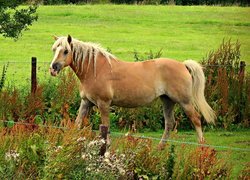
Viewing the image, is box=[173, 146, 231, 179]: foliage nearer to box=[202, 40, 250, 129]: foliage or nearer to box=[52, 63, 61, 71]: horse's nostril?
box=[52, 63, 61, 71]: horse's nostril

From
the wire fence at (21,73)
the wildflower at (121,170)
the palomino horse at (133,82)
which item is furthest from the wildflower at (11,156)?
the wire fence at (21,73)

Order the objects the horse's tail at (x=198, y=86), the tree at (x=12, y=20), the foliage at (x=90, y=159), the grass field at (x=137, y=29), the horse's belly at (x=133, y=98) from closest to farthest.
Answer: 1. the foliage at (x=90, y=159)
2. the horse's belly at (x=133, y=98)
3. the horse's tail at (x=198, y=86)
4. the tree at (x=12, y=20)
5. the grass field at (x=137, y=29)

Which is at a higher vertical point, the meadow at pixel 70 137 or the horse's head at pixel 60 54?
the horse's head at pixel 60 54

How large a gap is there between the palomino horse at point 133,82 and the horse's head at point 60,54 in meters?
0.14

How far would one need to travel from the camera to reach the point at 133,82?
51.5 ft

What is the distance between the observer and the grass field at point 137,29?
118 ft

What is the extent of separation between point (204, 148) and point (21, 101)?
6.33m

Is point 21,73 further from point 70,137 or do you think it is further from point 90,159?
point 90,159

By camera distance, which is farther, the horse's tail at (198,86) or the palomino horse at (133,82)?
the horse's tail at (198,86)

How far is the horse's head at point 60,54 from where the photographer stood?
15.0m

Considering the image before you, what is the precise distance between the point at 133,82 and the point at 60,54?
60.4 inches

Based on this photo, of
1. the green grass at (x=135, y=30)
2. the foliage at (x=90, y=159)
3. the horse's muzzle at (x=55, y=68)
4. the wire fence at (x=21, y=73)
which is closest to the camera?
the foliage at (x=90, y=159)

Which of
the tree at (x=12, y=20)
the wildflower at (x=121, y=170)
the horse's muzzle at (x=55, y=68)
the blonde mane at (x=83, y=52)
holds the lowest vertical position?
the wildflower at (x=121, y=170)

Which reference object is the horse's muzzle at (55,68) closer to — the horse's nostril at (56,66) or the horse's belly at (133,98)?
the horse's nostril at (56,66)
